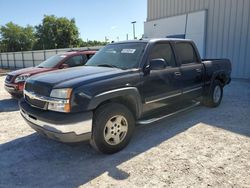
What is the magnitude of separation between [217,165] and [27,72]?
6343mm

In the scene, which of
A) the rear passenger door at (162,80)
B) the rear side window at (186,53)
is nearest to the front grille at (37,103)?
the rear passenger door at (162,80)

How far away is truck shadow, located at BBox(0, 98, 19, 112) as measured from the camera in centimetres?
685

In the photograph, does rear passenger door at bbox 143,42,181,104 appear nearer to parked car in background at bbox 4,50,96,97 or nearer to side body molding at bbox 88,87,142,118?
side body molding at bbox 88,87,142,118

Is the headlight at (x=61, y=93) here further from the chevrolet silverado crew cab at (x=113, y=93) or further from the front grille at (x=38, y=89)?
the front grille at (x=38, y=89)

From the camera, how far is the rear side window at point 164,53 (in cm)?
441

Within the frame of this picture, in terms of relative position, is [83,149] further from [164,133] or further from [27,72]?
[27,72]

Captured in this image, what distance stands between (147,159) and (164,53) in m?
2.19

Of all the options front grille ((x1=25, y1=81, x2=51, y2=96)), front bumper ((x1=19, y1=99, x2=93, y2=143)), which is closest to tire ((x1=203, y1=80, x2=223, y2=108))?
front bumper ((x1=19, y1=99, x2=93, y2=143))

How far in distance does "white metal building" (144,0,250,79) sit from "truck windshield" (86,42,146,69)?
8.42 metres

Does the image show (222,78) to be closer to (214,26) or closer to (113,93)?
(113,93)

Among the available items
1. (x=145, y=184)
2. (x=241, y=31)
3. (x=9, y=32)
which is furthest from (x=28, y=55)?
(x=9, y=32)

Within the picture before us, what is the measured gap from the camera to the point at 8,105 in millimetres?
7375

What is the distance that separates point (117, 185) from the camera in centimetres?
294

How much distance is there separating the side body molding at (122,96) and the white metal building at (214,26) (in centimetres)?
901
